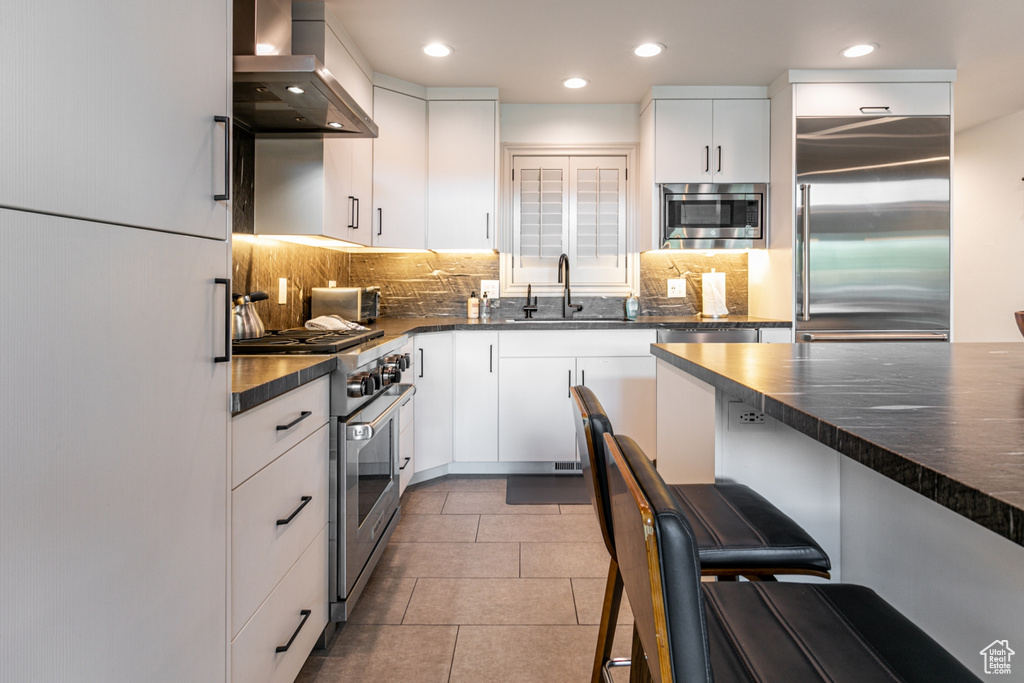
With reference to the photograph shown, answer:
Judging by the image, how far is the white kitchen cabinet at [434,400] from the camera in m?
3.37

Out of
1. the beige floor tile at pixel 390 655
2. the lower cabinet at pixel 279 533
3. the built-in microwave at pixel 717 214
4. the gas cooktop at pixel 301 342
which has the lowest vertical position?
the beige floor tile at pixel 390 655

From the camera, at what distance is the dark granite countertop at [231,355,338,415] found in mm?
1261

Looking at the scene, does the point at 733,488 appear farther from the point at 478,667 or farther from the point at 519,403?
the point at 519,403

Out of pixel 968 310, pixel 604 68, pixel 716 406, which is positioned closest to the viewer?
pixel 716 406

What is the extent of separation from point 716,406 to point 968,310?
13.9ft

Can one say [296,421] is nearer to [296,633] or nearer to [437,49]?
[296,633]

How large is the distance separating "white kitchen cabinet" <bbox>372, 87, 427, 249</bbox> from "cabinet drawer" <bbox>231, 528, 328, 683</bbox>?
213cm

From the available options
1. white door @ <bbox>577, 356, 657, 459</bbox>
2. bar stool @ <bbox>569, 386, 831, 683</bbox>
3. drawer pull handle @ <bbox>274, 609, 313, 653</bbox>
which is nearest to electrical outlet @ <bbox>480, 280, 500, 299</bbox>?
white door @ <bbox>577, 356, 657, 459</bbox>

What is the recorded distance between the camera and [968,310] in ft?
14.8

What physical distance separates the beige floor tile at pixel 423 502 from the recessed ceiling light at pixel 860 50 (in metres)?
3.20

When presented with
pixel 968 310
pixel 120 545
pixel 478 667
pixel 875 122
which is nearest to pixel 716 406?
pixel 478 667

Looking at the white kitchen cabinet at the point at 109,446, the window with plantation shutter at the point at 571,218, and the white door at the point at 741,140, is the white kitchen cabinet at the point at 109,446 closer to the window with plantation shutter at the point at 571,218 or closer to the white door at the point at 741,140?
the window with plantation shutter at the point at 571,218

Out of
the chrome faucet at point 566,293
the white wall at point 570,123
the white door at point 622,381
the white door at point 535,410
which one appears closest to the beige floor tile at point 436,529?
the white door at point 535,410

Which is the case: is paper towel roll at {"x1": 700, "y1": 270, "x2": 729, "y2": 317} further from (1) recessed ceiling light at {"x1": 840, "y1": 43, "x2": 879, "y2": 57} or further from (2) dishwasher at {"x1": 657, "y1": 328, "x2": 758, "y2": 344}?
(1) recessed ceiling light at {"x1": 840, "y1": 43, "x2": 879, "y2": 57}
